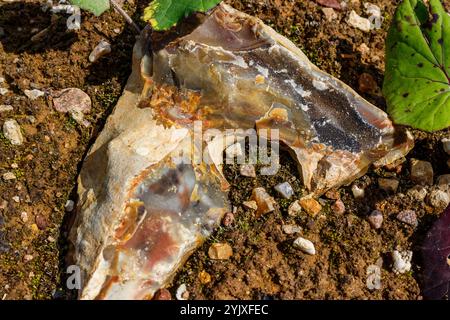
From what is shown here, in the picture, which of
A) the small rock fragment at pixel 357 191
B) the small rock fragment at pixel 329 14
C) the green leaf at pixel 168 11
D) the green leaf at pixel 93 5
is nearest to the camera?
the green leaf at pixel 168 11

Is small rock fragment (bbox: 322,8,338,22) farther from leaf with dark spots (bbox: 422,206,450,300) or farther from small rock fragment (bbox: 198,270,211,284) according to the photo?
small rock fragment (bbox: 198,270,211,284)

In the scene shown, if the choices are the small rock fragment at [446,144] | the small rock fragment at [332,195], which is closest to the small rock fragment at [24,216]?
the small rock fragment at [332,195]

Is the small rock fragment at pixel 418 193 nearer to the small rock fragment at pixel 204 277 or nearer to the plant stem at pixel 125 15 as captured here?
the small rock fragment at pixel 204 277

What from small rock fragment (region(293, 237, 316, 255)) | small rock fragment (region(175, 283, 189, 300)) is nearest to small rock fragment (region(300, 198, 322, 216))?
small rock fragment (region(293, 237, 316, 255))

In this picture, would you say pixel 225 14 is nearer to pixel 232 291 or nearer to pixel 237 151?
pixel 237 151

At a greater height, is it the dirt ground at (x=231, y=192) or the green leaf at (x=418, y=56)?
the green leaf at (x=418, y=56)

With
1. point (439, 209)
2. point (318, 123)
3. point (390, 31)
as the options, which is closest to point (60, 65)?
point (318, 123)
